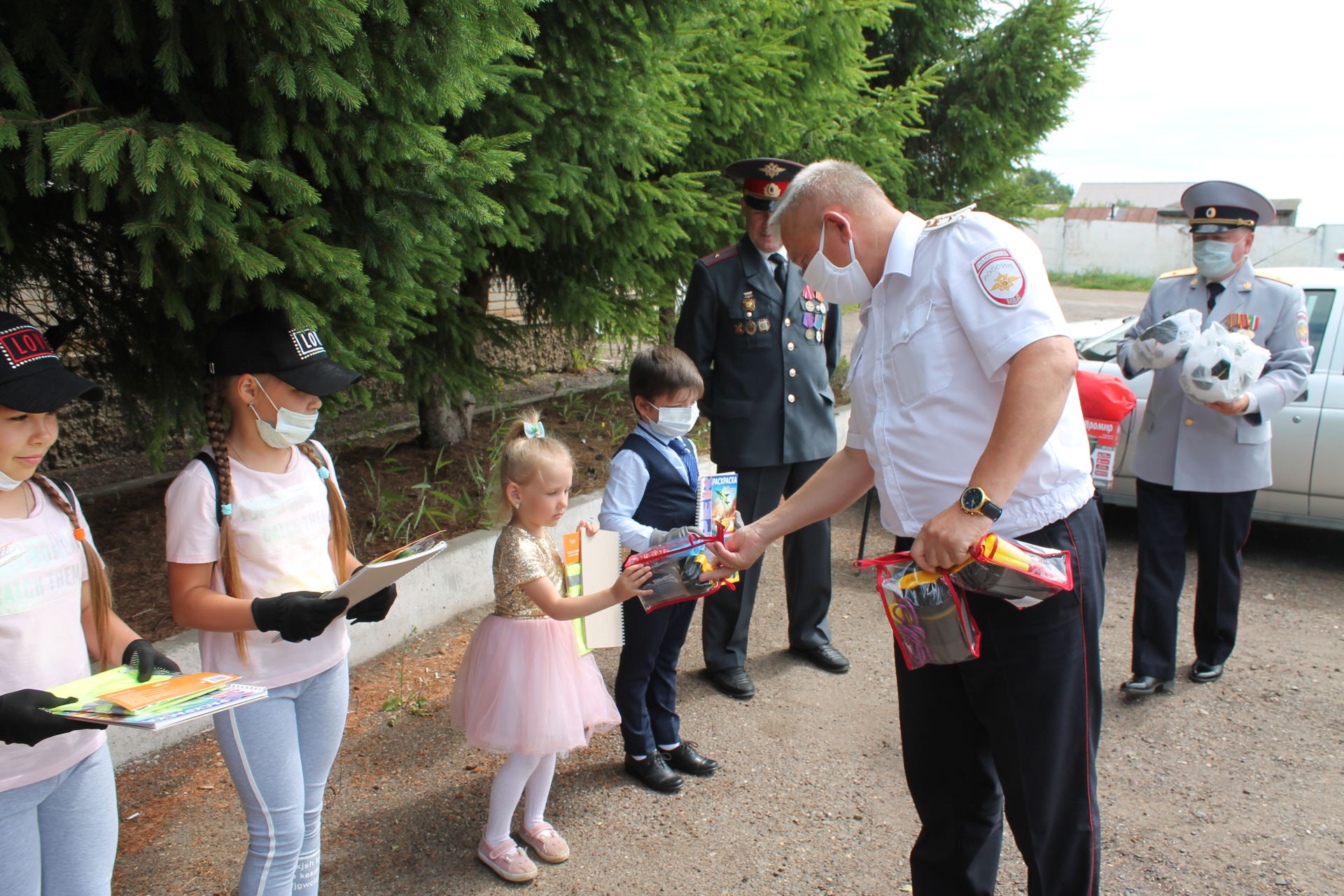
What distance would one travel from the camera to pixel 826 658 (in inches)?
175

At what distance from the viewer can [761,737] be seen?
3.79 metres

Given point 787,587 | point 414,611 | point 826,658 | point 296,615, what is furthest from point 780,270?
point 296,615

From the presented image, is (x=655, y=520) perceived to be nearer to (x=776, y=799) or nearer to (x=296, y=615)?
(x=776, y=799)

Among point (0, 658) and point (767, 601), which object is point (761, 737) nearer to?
point (767, 601)

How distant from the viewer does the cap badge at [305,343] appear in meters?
2.37

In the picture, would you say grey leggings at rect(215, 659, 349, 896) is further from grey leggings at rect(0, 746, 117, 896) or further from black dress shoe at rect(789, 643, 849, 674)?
black dress shoe at rect(789, 643, 849, 674)

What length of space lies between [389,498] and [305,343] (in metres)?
3.01

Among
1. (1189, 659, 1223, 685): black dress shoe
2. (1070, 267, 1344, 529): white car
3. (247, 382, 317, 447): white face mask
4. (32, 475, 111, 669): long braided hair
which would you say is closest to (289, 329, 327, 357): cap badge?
(247, 382, 317, 447): white face mask

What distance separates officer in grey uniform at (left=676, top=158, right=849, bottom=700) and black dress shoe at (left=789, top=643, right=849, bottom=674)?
0.41 m

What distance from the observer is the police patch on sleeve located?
80.7 inches

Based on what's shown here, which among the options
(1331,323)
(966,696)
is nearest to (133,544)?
(966,696)

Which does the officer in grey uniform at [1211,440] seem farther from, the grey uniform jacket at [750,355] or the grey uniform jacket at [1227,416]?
the grey uniform jacket at [750,355]

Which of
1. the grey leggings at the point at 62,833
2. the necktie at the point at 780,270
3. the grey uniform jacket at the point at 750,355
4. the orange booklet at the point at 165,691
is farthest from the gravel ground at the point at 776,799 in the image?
the necktie at the point at 780,270

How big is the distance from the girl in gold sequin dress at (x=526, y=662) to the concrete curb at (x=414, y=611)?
80 centimetres
